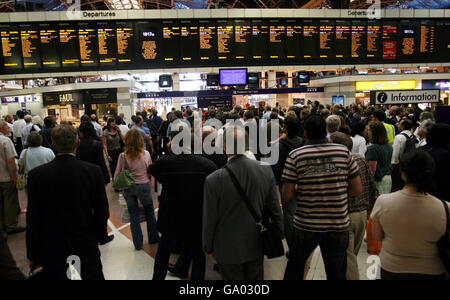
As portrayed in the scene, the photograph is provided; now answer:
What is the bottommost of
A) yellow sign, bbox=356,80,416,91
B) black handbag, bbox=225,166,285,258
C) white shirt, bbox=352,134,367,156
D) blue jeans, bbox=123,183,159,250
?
blue jeans, bbox=123,183,159,250

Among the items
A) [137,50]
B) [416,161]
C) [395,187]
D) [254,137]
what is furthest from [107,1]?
[416,161]

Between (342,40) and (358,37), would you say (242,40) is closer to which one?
(342,40)

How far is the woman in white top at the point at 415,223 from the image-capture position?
1955mm

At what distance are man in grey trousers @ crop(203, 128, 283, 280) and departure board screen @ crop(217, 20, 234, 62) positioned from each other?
10635 millimetres

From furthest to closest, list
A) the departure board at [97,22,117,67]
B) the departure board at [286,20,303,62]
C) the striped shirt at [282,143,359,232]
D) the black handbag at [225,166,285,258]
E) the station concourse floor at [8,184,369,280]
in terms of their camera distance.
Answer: the departure board at [286,20,303,62], the departure board at [97,22,117,67], the station concourse floor at [8,184,369,280], the striped shirt at [282,143,359,232], the black handbag at [225,166,285,258]

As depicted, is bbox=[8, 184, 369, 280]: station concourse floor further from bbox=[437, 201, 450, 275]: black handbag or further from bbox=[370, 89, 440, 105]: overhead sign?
bbox=[370, 89, 440, 105]: overhead sign

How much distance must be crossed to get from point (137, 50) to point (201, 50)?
243 centimetres

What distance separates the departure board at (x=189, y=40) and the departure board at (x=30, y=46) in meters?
5.30

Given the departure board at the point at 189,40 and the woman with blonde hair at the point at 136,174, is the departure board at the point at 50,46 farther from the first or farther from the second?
the woman with blonde hair at the point at 136,174

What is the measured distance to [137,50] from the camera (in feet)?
39.8

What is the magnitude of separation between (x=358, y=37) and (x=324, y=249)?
41.6 feet

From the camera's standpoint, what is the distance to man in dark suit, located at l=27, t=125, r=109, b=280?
2.38 meters

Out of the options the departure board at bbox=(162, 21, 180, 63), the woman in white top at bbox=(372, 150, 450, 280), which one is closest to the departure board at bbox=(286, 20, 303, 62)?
the departure board at bbox=(162, 21, 180, 63)
